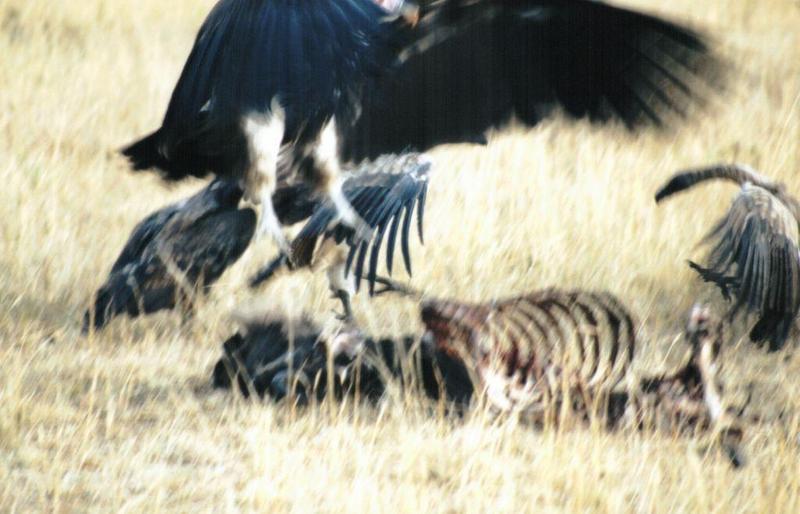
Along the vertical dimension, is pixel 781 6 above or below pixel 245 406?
above

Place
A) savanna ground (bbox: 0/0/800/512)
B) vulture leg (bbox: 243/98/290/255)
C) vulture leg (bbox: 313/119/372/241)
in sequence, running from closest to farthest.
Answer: savanna ground (bbox: 0/0/800/512), vulture leg (bbox: 243/98/290/255), vulture leg (bbox: 313/119/372/241)

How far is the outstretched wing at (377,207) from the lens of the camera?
3.73 metres

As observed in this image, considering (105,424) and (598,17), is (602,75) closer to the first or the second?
(598,17)

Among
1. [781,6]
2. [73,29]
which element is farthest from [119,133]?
[781,6]

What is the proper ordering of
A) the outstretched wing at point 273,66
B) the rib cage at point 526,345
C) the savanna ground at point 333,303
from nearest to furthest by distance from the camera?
the savanna ground at point 333,303 < the rib cage at point 526,345 < the outstretched wing at point 273,66

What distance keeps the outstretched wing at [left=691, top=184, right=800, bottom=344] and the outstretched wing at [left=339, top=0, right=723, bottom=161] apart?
40 centimetres

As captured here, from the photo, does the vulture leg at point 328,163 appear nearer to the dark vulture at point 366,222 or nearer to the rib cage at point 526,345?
A: the dark vulture at point 366,222

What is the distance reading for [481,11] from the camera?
384cm

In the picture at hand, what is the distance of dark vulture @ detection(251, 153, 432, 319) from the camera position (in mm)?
3748

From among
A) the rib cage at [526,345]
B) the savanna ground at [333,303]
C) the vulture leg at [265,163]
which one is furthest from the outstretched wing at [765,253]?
the vulture leg at [265,163]

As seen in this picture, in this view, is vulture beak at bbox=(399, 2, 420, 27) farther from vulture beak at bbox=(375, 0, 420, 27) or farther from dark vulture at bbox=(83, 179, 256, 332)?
dark vulture at bbox=(83, 179, 256, 332)

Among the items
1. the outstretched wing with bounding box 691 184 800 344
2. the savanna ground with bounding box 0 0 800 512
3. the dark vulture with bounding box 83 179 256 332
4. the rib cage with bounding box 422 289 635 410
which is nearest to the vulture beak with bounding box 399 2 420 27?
the savanna ground with bounding box 0 0 800 512

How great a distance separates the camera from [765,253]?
12.4ft

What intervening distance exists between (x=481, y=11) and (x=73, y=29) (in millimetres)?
4300
